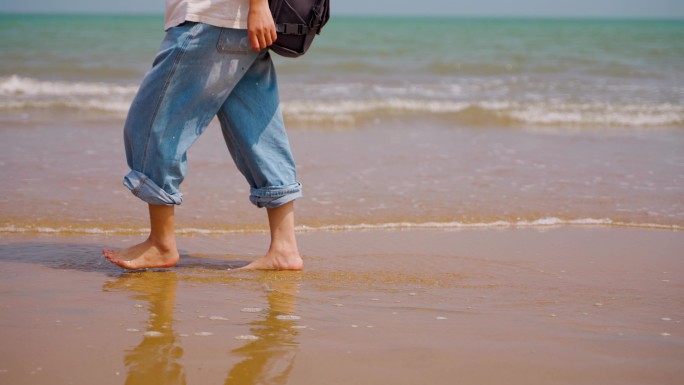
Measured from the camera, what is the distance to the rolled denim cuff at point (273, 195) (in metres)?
3.32

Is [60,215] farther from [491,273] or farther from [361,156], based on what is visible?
[361,156]

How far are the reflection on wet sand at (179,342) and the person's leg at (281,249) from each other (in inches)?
6.7

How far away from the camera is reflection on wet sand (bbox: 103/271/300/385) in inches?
89.9

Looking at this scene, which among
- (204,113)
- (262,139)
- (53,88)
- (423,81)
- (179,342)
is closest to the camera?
(179,342)

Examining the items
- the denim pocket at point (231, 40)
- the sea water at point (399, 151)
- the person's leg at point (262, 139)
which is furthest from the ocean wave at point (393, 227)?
the denim pocket at point (231, 40)

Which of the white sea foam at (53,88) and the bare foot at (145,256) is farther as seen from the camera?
the white sea foam at (53,88)

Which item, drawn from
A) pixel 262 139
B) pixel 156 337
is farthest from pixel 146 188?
pixel 156 337

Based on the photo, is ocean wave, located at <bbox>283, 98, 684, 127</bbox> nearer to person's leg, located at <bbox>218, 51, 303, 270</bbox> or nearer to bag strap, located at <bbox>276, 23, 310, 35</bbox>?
person's leg, located at <bbox>218, 51, 303, 270</bbox>

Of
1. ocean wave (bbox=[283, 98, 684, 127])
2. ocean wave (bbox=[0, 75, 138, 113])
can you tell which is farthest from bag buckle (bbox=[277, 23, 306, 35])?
A: ocean wave (bbox=[0, 75, 138, 113])

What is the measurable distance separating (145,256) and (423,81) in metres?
11.8

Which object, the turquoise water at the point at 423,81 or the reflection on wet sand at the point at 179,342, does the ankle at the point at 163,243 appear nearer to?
the reflection on wet sand at the point at 179,342

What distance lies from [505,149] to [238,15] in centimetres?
452

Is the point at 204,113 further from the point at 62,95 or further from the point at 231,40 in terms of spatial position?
the point at 62,95

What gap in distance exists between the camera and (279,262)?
3477 millimetres
